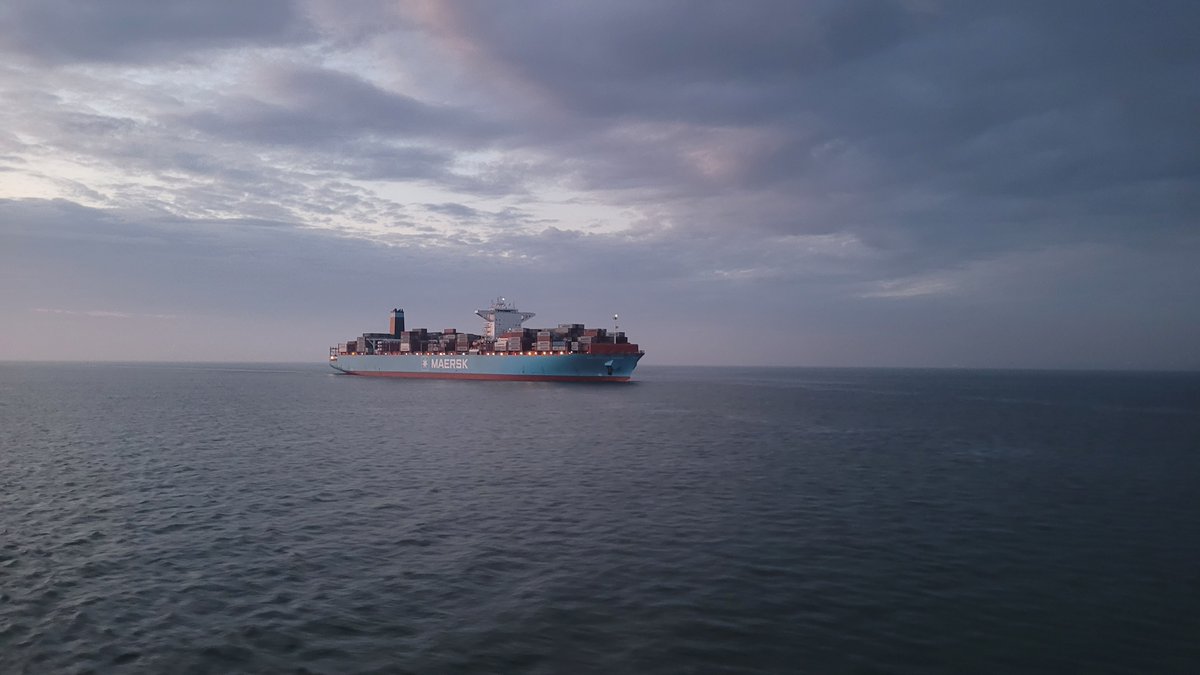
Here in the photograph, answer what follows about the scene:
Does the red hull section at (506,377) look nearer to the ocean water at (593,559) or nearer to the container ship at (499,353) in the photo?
the container ship at (499,353)

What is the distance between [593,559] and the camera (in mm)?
19797

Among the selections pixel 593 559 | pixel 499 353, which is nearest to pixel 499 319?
pixel 499 353

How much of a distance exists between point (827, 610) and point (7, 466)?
43392mm

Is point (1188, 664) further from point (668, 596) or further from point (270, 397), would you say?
point (270, 397)

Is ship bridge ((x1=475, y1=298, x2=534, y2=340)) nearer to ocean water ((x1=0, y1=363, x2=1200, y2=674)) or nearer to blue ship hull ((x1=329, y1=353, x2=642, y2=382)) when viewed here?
blue ship hull ((x1=329, y1=353, x2=642, y2=382))

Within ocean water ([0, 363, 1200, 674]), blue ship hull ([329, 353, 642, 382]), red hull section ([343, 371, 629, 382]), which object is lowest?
ocean water ([0, 363, 1200, 674])

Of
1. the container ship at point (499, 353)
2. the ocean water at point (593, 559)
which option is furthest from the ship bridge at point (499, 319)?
the ocean water at point (593, 559)

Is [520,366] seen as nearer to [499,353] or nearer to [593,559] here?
[499,353]

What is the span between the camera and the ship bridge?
140875 mm

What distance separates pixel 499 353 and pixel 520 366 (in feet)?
30.2

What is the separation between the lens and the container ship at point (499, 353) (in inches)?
4675

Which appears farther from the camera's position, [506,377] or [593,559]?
[506,377]

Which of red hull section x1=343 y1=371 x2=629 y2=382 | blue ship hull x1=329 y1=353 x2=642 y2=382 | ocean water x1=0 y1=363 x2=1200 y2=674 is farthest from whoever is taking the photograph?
red hull section x1=343 y1=371 x2=629 y2=382

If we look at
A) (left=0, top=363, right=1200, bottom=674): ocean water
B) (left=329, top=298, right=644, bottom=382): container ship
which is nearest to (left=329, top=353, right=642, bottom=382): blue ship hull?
(left=329, top=298, right=644, bottom=382): container ship
